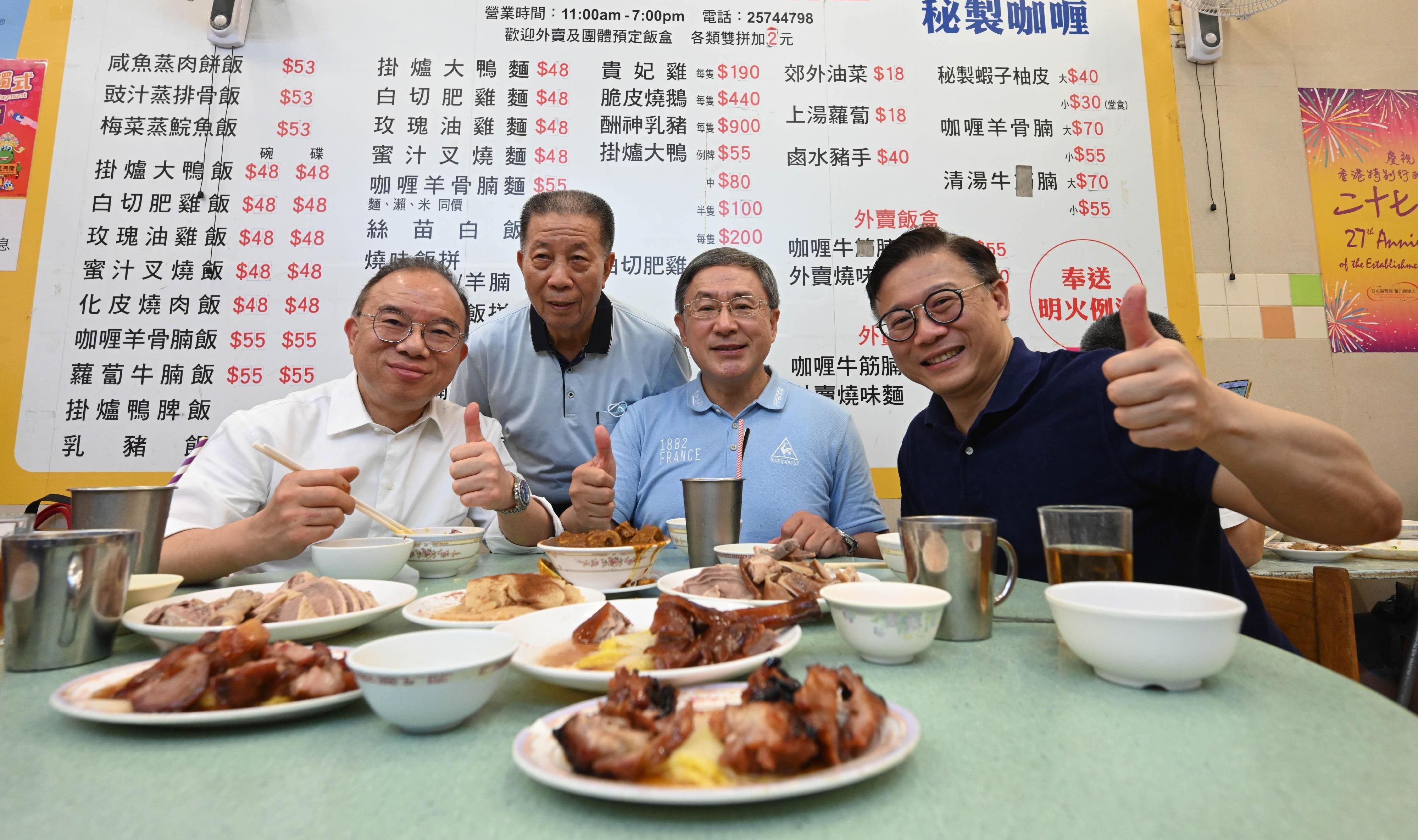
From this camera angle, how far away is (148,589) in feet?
3.74

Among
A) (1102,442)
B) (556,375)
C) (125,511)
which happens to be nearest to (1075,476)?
(1102,442)

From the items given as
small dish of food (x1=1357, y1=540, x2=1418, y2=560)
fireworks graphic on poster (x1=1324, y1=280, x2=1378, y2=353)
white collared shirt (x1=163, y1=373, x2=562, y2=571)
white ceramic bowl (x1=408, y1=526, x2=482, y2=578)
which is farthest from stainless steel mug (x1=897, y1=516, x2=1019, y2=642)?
fireworks graphic on poster (x1=1324, y1=280, x2=1378, y2=353)

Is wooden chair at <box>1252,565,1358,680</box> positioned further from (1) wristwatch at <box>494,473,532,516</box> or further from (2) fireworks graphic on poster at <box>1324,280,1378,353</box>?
(1) wristwatch at <box>494,473,532,516</box>

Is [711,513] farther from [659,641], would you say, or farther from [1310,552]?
[1310,552]

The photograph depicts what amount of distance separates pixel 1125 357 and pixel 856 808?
3.13ft

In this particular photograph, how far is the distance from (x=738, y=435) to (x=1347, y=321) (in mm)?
3446

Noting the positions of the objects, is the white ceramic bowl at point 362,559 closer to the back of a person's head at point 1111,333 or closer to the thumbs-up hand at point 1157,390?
the thumbs-up hand at point 1157,390

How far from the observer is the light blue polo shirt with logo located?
255 cm

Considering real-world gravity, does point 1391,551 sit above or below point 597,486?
below

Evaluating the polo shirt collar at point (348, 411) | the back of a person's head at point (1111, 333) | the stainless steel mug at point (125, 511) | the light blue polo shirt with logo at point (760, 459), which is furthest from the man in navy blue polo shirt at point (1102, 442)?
the stainless steel mug at point (125, 511)

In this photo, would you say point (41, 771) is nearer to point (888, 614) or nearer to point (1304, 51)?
point (888, 614)

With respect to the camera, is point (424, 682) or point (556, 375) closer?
point (424, 682)

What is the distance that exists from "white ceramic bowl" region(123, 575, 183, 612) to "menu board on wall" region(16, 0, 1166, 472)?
2269mm

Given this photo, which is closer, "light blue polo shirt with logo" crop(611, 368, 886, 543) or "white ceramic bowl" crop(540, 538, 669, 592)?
"white ceramic bowl" crop(540, 538, 669, 592)
